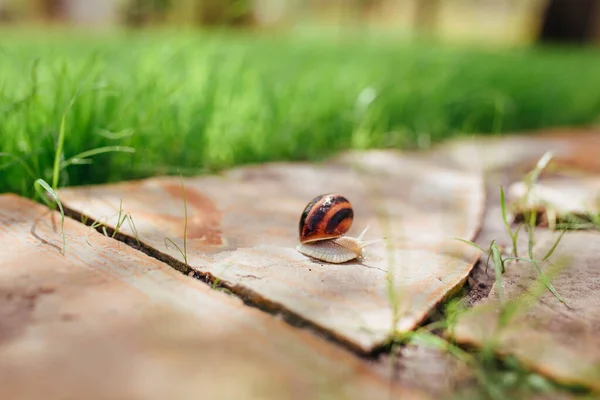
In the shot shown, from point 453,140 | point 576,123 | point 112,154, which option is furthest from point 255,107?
point 576,123

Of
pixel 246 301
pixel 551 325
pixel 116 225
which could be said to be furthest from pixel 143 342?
pixel 551 325

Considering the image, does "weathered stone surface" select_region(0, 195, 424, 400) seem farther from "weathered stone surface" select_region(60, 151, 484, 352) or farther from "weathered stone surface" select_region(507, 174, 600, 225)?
"weathered stone surface" select_region(507, 174, 600, 225)

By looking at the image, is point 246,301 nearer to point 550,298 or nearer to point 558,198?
point 550,298

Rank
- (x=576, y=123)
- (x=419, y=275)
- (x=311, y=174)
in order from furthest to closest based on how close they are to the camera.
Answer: (x=576, y=123), (x=311, y=174), (x=419, y=275)

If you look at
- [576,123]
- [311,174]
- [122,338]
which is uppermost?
[122,338]

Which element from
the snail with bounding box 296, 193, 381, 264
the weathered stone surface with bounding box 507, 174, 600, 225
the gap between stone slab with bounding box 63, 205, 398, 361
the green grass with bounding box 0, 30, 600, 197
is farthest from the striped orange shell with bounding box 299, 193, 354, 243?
the green grass with bounding box 0, 30, 600, 197

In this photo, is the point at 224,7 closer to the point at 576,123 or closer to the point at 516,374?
the point at 576,123
